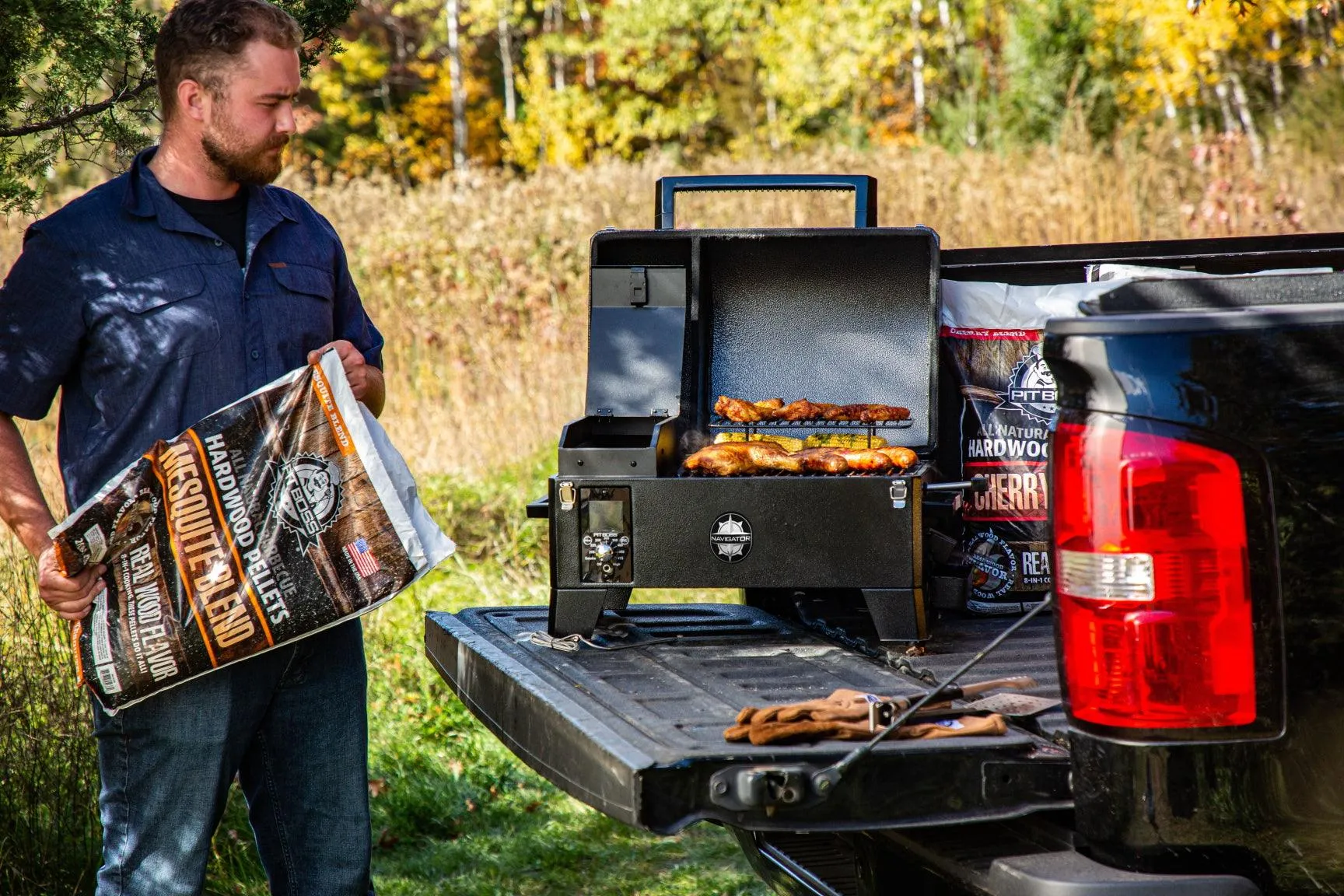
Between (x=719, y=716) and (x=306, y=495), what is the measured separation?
926 millimetres

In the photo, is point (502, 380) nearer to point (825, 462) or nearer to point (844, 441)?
point (844, 441)

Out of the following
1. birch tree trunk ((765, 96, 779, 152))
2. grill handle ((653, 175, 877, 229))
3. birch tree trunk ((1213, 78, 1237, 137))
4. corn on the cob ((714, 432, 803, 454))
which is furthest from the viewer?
birch tree trunk ((765, 96, 779, 152))

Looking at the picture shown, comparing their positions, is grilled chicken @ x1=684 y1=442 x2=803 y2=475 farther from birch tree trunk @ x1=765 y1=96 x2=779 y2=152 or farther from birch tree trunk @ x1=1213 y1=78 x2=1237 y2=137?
birch tree trunk @ x1=765 y1=96 x2=779 y2=152

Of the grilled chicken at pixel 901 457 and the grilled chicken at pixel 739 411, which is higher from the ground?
the grilled chicken at pixel 739 411

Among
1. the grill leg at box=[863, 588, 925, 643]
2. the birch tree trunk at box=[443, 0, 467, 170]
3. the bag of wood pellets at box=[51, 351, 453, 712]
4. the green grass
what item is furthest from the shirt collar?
the birch tree trunk at box=[443, 0, 467, 170]

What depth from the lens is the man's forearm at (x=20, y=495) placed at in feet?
8.73

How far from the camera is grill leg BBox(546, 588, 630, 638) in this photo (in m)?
2.99

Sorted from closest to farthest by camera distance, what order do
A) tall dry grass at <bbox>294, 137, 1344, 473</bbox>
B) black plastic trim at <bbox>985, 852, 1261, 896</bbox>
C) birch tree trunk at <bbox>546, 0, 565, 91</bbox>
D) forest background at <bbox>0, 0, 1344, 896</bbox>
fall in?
black plastic trim at <bbox>985, 852, 1261, 896</bbox>
forest background at <bbox>0, 0, 1344, 896</bbox>
tall dry grass at <bbox>294, 137, 1344, 473</bbox>
birch tree trunk at <bbox>546, 0, 565, 91</bbox>

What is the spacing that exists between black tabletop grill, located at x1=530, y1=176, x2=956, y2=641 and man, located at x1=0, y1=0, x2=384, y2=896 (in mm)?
607

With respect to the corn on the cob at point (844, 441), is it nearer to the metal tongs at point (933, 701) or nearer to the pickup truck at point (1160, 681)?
the metal tongs at point (933, 701)

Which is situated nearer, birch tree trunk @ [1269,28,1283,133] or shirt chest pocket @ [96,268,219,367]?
shirt chest pocket @ [96,268,219,367]

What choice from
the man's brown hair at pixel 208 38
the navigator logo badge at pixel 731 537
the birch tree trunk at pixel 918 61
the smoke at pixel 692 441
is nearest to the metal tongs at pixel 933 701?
the navigator logo badge at pixel 731 537

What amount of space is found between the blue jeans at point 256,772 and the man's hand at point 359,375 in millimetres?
488

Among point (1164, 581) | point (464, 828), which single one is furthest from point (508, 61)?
point (1164, 581)
